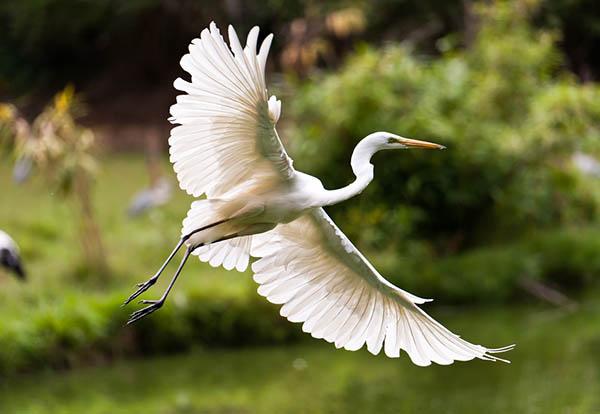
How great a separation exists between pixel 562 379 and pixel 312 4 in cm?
916

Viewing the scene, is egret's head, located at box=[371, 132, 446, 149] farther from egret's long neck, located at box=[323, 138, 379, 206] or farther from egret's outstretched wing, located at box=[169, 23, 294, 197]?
egret's outstretched wing, located at box=[169, 23, 294, 197]

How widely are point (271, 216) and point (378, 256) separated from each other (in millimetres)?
5819

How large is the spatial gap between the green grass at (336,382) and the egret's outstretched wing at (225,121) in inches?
136

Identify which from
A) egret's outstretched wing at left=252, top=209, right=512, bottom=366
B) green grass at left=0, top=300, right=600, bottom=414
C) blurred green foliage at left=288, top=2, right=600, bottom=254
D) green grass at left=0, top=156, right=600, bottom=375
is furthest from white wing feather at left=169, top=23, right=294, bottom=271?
blurred green foliage at left=288, top=2, right=600, bottom=254

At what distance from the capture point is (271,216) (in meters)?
5.06

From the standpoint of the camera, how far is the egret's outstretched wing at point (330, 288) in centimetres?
523

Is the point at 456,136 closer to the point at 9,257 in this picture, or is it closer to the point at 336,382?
the point at 336,382

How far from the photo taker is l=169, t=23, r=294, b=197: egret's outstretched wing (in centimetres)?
432

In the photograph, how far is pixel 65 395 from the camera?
8500 millimetres

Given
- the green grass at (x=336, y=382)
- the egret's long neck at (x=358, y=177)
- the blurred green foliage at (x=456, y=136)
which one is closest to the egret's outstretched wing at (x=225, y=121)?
the egret's long neck at (x=358, y=177)

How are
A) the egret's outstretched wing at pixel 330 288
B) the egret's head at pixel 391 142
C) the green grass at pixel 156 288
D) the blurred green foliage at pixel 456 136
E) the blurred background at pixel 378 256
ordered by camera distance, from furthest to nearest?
the blurred green foliage at pixel 456 136 → the green grass at pixel 156 288 → the blurred background at pixel 378 256 → the egret's outstretched wing at pixel 330 288 → the egret's head at pixel 391 142

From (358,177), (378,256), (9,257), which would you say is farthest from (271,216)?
(378,256)

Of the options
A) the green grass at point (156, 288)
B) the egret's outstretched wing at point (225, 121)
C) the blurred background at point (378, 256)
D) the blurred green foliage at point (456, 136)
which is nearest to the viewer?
the egret's outstretched wing at point (225, 121)

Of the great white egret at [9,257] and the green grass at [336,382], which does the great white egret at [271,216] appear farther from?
the great white egret at [9,257]
